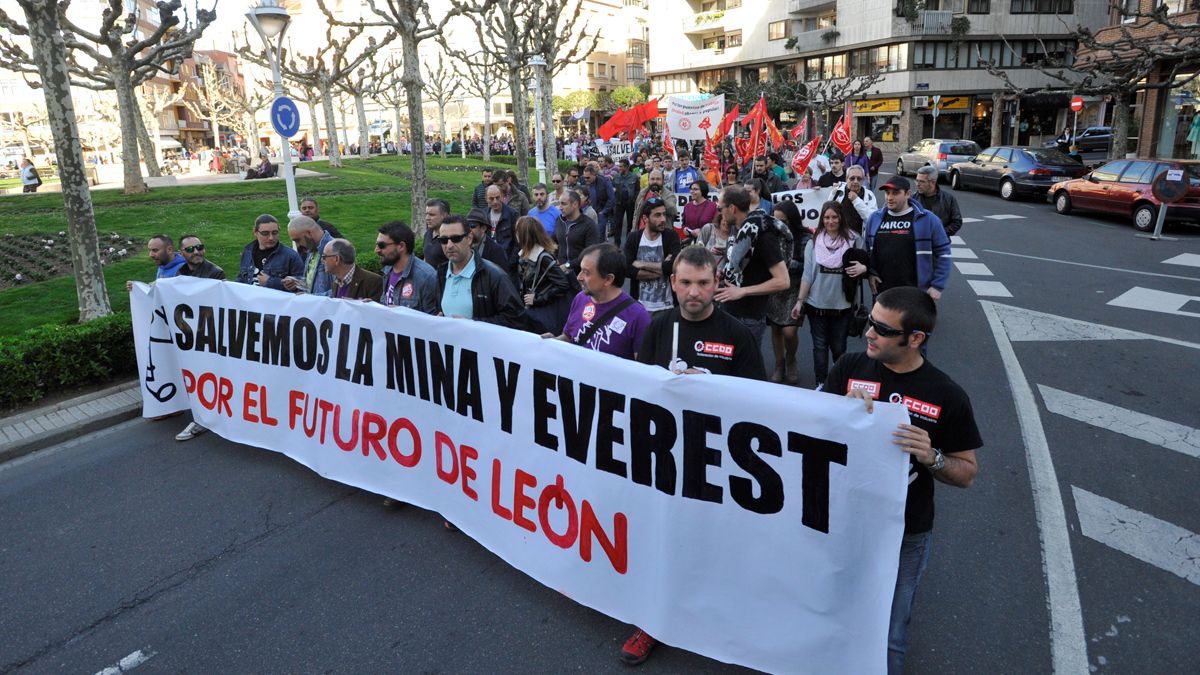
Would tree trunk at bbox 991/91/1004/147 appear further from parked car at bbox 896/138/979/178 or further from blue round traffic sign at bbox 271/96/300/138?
blue round traffic sign at bbox 271/96/300/138

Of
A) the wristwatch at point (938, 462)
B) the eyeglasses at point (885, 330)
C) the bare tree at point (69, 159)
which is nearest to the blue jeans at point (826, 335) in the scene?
the eyeglasses at point (885, 330)

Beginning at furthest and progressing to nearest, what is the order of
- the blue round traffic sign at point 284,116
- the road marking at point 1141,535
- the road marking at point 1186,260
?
the road marking at point 1186,260 < the blue round traffic sign at point 284,116 < the road marking at point 1141,535

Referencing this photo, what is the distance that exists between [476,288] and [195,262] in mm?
3263

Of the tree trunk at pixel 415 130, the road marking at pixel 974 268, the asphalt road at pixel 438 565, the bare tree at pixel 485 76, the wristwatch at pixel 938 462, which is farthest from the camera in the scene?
the bare tree at pixel 485 76

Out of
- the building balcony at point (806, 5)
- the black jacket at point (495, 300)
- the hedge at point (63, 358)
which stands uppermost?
the building balcony at point (806, 5)

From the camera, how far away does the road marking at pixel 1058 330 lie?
8.30m

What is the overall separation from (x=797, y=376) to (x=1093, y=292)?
19.9 feet

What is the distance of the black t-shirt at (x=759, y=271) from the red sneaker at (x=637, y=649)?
2.83m

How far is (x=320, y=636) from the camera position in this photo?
12.2 feet

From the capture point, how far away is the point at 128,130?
22.7 m

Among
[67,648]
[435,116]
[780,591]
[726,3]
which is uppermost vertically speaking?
[726,3]

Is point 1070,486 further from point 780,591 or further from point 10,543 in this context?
point 10,543

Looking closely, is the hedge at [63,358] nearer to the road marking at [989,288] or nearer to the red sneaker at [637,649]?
the red sneaker at [637,649]

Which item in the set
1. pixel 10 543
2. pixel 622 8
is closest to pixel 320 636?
pixel 10 543
